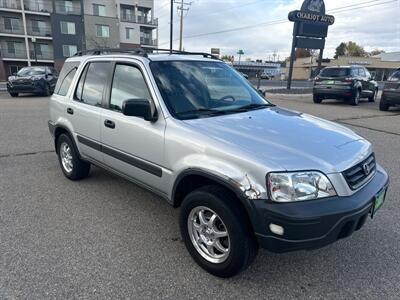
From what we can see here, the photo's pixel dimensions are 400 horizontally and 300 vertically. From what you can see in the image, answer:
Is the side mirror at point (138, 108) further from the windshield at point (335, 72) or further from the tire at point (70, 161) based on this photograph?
the windshield at point (335, 72)

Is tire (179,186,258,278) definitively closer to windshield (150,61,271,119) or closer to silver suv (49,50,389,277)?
silver suv (49,50,389,277)

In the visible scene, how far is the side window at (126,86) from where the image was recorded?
3365 mm

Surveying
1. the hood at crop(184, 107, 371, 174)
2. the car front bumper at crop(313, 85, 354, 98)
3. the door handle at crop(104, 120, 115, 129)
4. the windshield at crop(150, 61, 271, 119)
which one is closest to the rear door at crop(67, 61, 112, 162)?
the door handle at crop(104, 120, 115, 129)

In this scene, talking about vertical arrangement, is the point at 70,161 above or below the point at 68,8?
below

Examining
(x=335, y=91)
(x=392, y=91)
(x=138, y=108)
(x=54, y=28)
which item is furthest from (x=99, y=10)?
(x=138, y=108)

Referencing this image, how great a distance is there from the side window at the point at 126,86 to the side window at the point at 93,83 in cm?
24

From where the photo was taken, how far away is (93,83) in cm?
413

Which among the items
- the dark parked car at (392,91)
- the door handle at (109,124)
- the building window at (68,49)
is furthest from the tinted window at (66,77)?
the building window at (68,49)

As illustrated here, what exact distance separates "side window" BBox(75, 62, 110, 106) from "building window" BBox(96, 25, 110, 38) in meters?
46.7

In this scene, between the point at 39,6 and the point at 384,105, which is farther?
the point at 39,6

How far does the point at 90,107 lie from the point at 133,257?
202cm

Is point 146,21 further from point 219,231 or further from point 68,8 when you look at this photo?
point 219,231

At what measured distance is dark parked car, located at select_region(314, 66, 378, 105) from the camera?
14.9 m

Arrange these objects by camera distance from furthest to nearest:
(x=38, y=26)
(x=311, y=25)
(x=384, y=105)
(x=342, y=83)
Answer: (x=38, y=26) → (x=311, y=25) → (x=342, y=83) → (x=384, y=105)
